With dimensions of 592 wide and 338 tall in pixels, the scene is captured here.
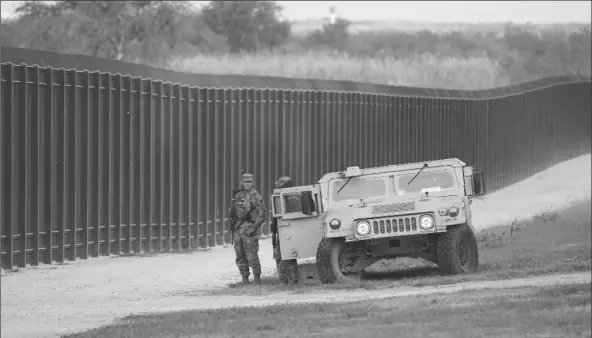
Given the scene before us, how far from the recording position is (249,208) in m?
20.0

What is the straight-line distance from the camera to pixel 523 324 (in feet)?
43.0

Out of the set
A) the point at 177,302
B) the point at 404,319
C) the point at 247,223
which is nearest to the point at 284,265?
the point at 247,223

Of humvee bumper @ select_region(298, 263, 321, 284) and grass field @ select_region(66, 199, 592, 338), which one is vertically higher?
humvee bumper @ select_region(298, 263, 321, 284)

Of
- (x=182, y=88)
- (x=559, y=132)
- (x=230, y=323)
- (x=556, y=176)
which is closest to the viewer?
(x=230, y=323)

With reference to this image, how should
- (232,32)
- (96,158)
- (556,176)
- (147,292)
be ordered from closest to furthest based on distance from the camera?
1. (147,292)
2. (96,158)
3. (556,176)
4. (232,32)

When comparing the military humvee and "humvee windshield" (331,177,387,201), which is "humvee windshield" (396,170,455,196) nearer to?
the military humvee

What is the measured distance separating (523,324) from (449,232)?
5803 mm

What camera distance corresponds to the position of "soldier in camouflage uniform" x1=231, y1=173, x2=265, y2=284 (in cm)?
2005

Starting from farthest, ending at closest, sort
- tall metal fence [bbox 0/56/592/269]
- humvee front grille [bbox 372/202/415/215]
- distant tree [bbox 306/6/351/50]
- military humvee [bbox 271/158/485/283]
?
1. distant tree [bbox 306/6/351/50]
2. tall metal fence [bbox 0/56/592/269]
3. humvee front grille [bbox 372/202/415/215]
4. military humvee [bbox 271/158/485/283]

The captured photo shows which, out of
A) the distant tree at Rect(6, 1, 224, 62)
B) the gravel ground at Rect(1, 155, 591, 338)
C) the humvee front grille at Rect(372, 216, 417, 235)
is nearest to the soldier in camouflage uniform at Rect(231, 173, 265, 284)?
the gravel ground at Rect(1, 155, 591, 338)

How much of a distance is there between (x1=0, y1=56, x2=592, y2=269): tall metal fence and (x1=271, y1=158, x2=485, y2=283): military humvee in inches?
181

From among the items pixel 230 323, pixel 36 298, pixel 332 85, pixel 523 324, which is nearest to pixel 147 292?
pixel 36 298

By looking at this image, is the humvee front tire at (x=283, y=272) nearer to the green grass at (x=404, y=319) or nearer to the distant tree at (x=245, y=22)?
the green grass at (x=404, y=319)

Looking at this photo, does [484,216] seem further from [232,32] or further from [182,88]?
[232,32]
